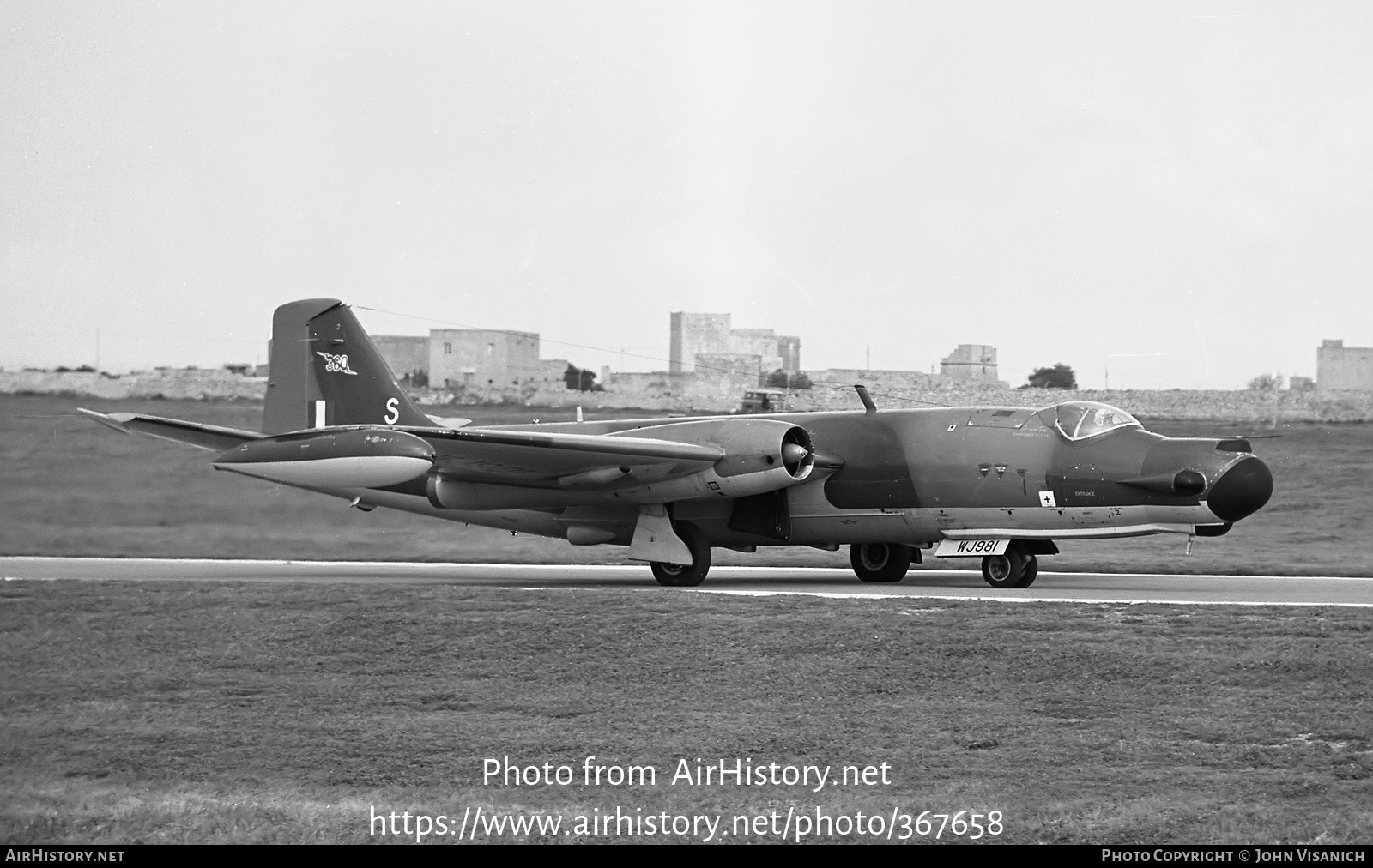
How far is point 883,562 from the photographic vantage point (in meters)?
21.6

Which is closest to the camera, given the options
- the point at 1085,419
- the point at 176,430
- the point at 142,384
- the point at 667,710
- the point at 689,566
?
the point at 667,710

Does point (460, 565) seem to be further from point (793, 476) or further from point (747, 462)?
point (793, 476)

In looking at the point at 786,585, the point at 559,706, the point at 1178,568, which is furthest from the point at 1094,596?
the point at 559,706

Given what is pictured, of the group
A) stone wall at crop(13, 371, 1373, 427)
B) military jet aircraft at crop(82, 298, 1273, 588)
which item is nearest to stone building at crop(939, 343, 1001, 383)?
stone wall at crop(13, 371, 1373, 427)

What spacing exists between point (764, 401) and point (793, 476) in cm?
1416

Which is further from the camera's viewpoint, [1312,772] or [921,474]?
[921,474]

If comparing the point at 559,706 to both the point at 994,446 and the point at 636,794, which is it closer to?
the point at 636,794

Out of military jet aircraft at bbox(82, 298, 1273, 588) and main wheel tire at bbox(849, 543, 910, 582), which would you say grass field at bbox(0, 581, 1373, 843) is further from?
main wheel tire at bbox(849, 543, 910, 582)

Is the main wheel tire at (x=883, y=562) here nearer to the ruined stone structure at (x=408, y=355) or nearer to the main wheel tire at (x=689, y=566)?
the main wheel tire at (x=689, y=566)

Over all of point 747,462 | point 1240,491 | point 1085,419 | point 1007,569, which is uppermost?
point 1085,419

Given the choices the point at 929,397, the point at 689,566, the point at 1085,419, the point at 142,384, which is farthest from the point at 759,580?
the point at 929,397

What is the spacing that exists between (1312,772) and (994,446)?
1038 centimetres

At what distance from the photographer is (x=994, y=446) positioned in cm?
1956

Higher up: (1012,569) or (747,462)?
(747,462)
